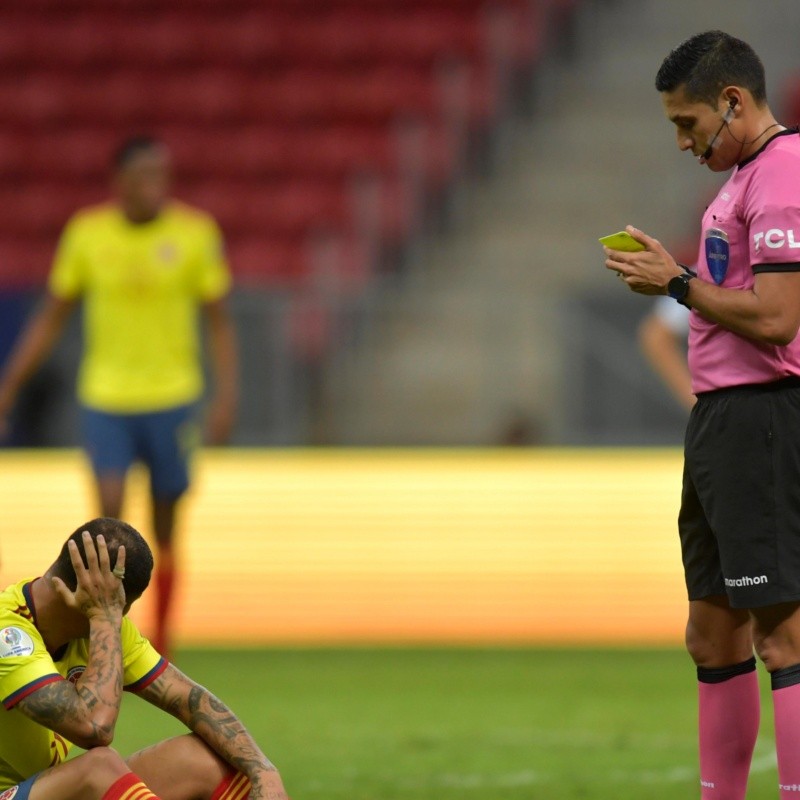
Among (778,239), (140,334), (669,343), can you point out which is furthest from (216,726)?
A: (140,334)

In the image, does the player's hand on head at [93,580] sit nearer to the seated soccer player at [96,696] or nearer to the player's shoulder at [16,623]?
the seated soccer player at [96,696]

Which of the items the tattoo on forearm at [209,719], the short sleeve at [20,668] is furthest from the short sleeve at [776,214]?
the short sleeve at [20,668]

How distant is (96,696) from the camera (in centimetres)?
425

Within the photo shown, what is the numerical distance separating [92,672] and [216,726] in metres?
0.46

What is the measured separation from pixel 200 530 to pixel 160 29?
657 cm

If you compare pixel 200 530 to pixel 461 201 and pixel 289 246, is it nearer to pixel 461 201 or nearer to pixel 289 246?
pixel 289 246

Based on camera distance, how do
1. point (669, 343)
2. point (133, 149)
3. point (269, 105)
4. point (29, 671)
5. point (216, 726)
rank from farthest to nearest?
1. point (269, 105)
2. point (133, 149)
3. point (669, 343)
4. point (216, 726)
5. point (29, 671)

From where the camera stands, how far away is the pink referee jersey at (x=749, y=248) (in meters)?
4.33

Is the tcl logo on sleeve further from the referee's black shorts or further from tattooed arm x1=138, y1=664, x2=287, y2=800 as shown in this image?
tattooed arm x1=138, y1=664, x2=287, y2=800

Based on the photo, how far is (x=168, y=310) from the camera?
341 inches

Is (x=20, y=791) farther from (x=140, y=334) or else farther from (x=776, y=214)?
(x=140, y=334)

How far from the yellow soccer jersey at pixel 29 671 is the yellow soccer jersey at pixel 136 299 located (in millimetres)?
3978

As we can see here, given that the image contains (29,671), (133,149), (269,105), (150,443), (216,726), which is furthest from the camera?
(269,105)

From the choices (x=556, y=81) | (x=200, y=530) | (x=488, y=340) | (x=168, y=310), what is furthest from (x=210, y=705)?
(x=556, y=81)
